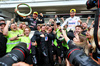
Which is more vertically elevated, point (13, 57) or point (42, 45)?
point (13, 57)

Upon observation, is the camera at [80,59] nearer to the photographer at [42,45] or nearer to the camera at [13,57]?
the camera at [13,57]

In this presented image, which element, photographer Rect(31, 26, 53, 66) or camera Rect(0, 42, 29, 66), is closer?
camera Rect(0, 42, 29, 66)

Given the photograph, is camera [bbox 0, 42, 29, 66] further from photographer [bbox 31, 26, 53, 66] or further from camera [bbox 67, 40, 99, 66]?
photographer [bbox 31, 26, 53, 66]

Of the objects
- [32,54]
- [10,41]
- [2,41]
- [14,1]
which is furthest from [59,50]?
[14,1]

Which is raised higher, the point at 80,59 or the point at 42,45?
the point at 80,59

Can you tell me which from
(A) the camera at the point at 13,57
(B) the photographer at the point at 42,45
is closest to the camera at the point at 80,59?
(A) the camera at the point at 13,57

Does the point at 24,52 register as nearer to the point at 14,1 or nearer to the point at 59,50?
the point at 59,50

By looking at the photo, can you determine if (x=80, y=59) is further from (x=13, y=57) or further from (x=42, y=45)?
(x=42, y=45)

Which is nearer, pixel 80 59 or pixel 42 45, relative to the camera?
pixel 80 59

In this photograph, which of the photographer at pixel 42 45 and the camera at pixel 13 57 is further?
the photographer at pixel 42 45

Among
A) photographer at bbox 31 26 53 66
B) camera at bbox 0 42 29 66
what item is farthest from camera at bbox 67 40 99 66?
photographer at bbox 31 26 53 66

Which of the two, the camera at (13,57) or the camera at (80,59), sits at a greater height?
the camera at (13,57)

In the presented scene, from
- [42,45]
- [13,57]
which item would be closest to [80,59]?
[13,57]

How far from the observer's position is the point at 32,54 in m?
3.82
